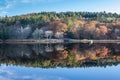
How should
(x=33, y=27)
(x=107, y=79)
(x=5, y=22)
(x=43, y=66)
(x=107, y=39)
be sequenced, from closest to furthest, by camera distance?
1. (x=107, y=79)
2. (x=43, y=66)
3. (x=107, y=39)
4. (x=33, y=27)
5. (x=5, y=22)

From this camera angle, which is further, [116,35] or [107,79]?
[116,35]

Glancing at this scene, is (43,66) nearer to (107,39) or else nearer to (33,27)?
(107,39)

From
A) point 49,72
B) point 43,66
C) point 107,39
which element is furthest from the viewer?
point 107,39

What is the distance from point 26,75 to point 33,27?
92.4 meters

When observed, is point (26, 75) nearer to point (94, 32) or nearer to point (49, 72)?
point (49, 72)

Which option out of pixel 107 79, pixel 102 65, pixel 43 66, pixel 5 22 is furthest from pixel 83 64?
pixel 5 22

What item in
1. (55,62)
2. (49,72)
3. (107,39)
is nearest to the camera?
(49,72)

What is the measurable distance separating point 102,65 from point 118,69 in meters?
2.60

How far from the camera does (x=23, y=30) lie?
118750mm

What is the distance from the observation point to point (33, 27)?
389 ft

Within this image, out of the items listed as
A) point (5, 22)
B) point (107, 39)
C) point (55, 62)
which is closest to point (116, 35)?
point (107, 39)

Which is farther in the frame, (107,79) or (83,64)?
(83,64)

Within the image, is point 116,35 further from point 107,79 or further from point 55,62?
point 107,79

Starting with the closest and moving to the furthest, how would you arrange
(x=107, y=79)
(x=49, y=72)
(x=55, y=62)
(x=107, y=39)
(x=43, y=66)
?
(x=107, y=79) < (x=49, y=72) < (x=43, y=66) < (x=55, y=62) < (x=107, y=39)
